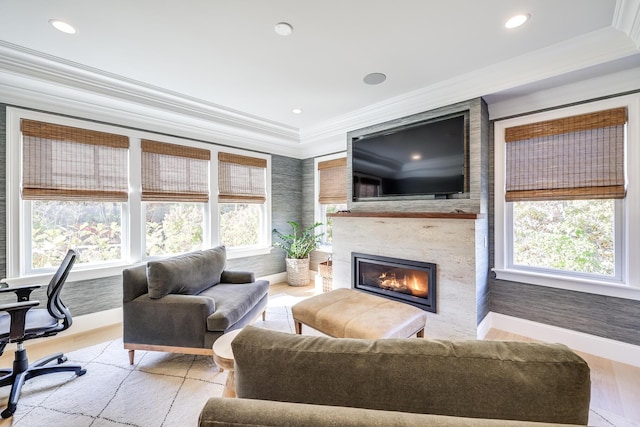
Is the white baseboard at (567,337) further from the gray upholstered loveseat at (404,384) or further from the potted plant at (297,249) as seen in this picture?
the potted plant at (297,249)

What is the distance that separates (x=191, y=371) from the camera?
2154mm

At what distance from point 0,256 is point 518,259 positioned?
16.6 feet

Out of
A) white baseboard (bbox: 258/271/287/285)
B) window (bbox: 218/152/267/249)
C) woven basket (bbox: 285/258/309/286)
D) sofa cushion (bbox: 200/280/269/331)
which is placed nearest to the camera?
sofa cushion (bbox: 200/280/269/331)

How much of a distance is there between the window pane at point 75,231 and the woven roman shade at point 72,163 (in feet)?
0.50

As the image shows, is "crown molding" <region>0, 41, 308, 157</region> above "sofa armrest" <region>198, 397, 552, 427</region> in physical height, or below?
above

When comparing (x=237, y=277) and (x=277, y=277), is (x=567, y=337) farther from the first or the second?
(x=277, y=277)

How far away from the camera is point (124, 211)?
3.17 meters

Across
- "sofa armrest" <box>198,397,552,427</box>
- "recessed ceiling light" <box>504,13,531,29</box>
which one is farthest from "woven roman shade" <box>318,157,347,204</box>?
"sofa armrest" <box>198,397,552,427</box>

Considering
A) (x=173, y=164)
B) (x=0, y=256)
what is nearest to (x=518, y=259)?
(x=173, y=164)

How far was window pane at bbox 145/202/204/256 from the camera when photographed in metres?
3.39

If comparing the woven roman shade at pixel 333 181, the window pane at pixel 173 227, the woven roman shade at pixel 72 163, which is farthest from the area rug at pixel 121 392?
the woven roman shade at pixel 333 181

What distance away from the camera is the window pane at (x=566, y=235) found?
7.62ft

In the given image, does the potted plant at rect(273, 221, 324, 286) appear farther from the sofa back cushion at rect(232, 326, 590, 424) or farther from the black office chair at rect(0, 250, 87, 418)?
the sofa back cushion at rect(232, 326, 590, 424)

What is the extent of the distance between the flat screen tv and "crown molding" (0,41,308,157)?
1478 mm
